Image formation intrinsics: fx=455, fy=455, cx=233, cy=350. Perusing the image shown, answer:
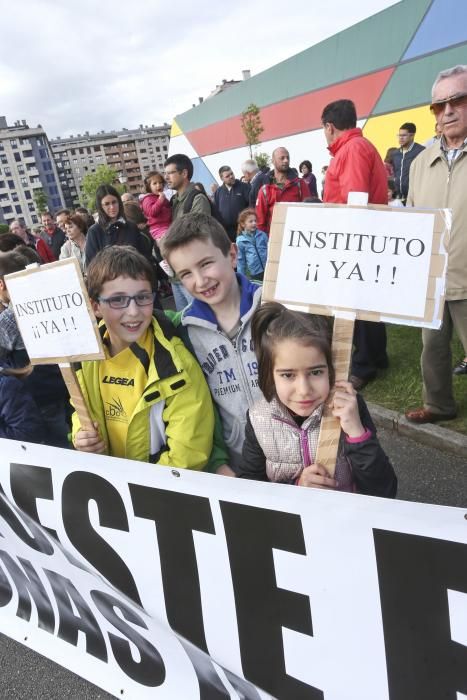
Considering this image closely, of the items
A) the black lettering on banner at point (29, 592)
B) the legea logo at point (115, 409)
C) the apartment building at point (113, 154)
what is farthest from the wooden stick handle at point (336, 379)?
the apartment building at point (113, 154)

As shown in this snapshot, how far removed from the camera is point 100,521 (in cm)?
153

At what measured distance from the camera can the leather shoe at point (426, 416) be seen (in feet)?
10.1

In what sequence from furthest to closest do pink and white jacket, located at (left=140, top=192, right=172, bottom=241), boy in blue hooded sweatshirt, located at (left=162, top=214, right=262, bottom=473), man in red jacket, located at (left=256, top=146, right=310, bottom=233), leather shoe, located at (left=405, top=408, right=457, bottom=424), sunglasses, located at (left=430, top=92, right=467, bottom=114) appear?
man in red jacket, located at (left=256, top=146, right=310, bottom=233)
pink and white jacket, located at (left=140, top=192, right=172, bottom=241)
leather shoe, located at (left=405, top=408, right=457, bottom=424)
sunglasses, located at (left=430, top=92, right=467, bottom=114)
boy in blue hooded sweatshirt, located at (left=162, top=214, right=262, bottom=473)

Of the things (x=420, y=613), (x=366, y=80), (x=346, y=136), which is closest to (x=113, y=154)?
(x=366, y=80)

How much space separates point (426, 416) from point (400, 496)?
2.25 feet

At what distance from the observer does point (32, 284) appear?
1.49 meters

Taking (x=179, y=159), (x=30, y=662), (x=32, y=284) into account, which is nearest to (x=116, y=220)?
(x=179, y=159)

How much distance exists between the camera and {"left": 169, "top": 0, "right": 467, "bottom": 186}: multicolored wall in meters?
12.3

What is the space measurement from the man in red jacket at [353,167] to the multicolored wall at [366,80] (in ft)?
36.4

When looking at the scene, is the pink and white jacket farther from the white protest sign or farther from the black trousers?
the white protest sign

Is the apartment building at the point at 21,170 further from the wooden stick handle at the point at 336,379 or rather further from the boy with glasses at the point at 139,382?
the wooden stick handle at the point at 336,379

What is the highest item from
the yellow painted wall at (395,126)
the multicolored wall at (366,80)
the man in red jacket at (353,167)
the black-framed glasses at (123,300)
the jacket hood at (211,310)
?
the multicolored wall at (366,80)

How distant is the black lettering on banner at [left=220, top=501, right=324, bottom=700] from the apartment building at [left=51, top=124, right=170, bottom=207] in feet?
415

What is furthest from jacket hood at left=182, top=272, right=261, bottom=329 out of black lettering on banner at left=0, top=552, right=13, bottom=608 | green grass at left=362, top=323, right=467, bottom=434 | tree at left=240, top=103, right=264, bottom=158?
tree at left=240, top=103, right=264, bottom=158
